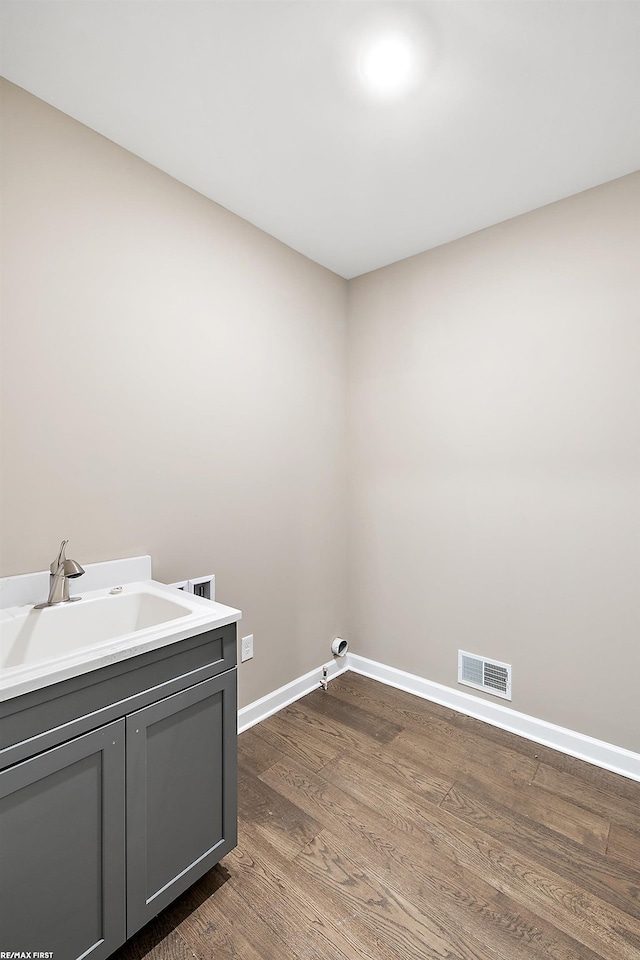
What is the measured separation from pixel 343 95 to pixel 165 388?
1.22 m

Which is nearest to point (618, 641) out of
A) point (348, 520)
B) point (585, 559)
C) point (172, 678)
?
point (585, 559)

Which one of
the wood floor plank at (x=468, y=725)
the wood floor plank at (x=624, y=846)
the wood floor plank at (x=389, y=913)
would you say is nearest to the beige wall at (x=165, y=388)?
the wood floor plank at (x=468, y=725)

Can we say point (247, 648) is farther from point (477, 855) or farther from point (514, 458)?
point (514, 458)

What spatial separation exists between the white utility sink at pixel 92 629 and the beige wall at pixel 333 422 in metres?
0.20

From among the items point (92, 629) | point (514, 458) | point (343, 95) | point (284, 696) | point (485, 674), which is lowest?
point (284, 696)

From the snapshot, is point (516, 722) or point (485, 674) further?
point (485, 674)

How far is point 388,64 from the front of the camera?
4.50 feet

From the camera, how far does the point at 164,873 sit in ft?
3.94

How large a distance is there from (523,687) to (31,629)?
83.8 inches

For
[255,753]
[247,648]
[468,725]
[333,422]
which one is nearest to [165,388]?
[333,422]

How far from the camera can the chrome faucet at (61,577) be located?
1401 millimetres

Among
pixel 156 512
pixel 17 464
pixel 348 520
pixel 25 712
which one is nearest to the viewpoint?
pixel 25 712

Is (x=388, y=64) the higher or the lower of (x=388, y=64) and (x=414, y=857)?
the higher

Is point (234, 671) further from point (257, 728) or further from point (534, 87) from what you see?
point (534, 87)
